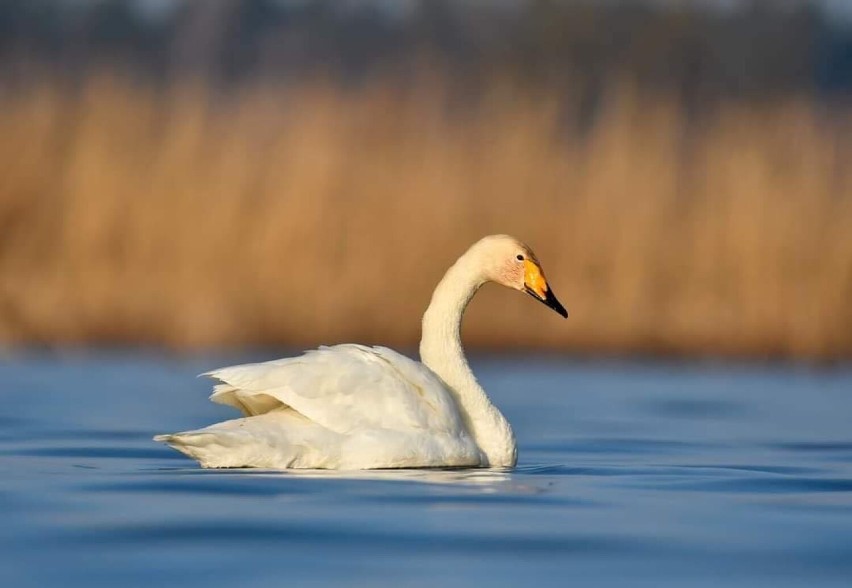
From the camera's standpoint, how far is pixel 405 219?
12.6m

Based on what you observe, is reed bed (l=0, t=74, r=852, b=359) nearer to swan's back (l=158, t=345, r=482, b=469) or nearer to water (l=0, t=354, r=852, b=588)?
water (l=0, t=354, r=852, b=588)

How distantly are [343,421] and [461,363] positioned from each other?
42.2 inches

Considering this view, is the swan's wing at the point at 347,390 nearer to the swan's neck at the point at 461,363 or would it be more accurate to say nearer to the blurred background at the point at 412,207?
the swan's neck at the point at 461,363

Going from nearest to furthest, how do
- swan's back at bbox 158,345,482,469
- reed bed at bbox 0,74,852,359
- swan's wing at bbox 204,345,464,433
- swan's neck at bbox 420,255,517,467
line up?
swan's back at bbox 158,345,482,469, swan's wing at bbox 204,345,464,433, swan's neck at bbox 420,255,517,467, reed bed at bbox 0,74,852,359

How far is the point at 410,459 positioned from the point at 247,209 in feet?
20.1

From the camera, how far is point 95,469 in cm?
721

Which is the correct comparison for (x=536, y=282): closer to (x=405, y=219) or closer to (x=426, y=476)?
(x=426, y=476)

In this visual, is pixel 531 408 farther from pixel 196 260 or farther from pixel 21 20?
pixel 21 20

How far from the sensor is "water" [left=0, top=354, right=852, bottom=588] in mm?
4934

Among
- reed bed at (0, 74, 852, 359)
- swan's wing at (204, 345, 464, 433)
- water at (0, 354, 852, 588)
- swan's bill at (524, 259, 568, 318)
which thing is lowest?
water at (0, 354, 852, 588)

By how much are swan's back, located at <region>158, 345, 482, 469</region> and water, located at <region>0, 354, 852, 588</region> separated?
0.11 meters

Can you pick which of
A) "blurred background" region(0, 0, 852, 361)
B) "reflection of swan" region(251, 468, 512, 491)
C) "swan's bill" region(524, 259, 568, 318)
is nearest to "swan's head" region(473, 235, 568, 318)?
"swan's bill" region(524, 259, 568, 318)

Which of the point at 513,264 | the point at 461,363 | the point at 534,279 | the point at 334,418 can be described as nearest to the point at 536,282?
the point at 534,279

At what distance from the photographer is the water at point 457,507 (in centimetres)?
493
